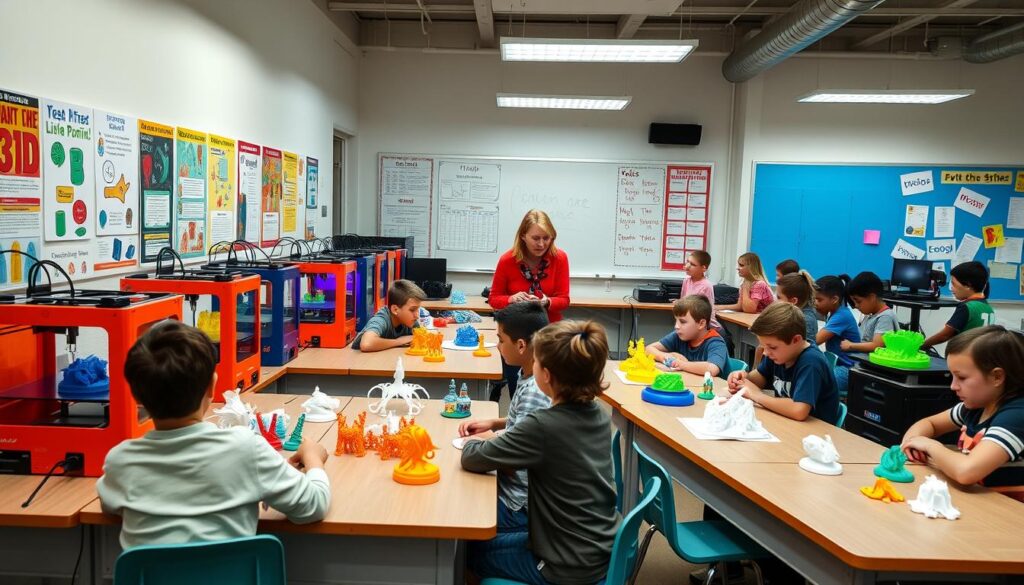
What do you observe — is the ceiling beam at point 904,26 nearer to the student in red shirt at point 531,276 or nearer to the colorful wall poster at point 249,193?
the student in red shirt at point 531,276

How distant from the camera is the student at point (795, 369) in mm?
2742

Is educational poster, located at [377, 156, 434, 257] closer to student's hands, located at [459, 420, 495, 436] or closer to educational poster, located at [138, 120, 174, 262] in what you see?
educational poster, located at [138, 120, 174, 262]

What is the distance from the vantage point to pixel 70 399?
1.91 meters

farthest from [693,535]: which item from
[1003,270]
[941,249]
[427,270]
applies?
[1003,270]

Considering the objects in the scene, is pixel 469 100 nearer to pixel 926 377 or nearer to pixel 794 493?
pixel 926 377

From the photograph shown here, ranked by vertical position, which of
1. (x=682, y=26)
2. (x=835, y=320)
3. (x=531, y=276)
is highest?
(x=682, y=26)

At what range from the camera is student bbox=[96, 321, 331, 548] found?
1.46 m

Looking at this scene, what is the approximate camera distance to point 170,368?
148 centimetres

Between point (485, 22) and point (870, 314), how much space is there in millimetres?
4288

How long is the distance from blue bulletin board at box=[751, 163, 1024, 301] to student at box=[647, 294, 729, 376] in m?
3.93

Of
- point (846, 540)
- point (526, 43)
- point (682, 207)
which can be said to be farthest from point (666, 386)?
point (682, 207)

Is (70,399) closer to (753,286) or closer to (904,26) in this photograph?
(753,286)

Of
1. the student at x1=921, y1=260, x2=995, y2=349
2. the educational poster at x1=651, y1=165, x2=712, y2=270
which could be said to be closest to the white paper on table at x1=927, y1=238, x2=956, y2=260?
the educational poster at x1=651, y1=165, x2=712, y2=270

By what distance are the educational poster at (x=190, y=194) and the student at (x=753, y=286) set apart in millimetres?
4756
